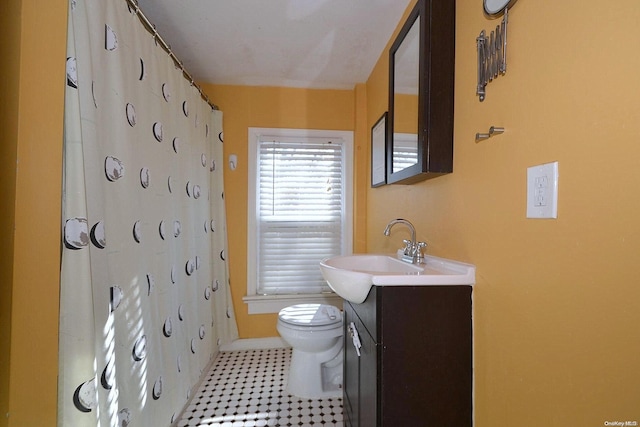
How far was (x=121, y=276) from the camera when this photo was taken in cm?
106

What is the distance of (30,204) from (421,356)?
4.18 ft

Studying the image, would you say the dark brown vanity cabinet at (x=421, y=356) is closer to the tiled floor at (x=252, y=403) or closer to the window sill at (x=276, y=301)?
the tiled floor at (x=252, y=403)

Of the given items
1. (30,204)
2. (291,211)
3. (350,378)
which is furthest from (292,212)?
(30,204)

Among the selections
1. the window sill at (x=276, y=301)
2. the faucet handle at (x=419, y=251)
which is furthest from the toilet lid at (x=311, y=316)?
the faucet handle at (x=419, y=251)

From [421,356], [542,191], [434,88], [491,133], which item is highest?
[434,88]

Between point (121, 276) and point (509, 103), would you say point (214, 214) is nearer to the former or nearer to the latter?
point (121, 276)

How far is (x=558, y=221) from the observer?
62 cm

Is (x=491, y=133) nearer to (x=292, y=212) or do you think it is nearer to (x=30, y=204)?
(x=30, y=204)

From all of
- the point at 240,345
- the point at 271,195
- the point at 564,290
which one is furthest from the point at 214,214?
the point at 564,290

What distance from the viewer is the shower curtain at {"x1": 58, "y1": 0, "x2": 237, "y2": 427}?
845 mm

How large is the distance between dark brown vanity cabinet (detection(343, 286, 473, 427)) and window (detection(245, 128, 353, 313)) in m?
1.42

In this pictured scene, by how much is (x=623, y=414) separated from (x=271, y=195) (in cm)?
209

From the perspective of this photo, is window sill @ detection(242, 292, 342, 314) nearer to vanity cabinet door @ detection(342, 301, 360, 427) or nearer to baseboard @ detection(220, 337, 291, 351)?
baseboard @ detection(220, 337, 291, 351)

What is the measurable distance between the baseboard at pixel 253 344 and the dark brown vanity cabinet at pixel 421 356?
154 cm
